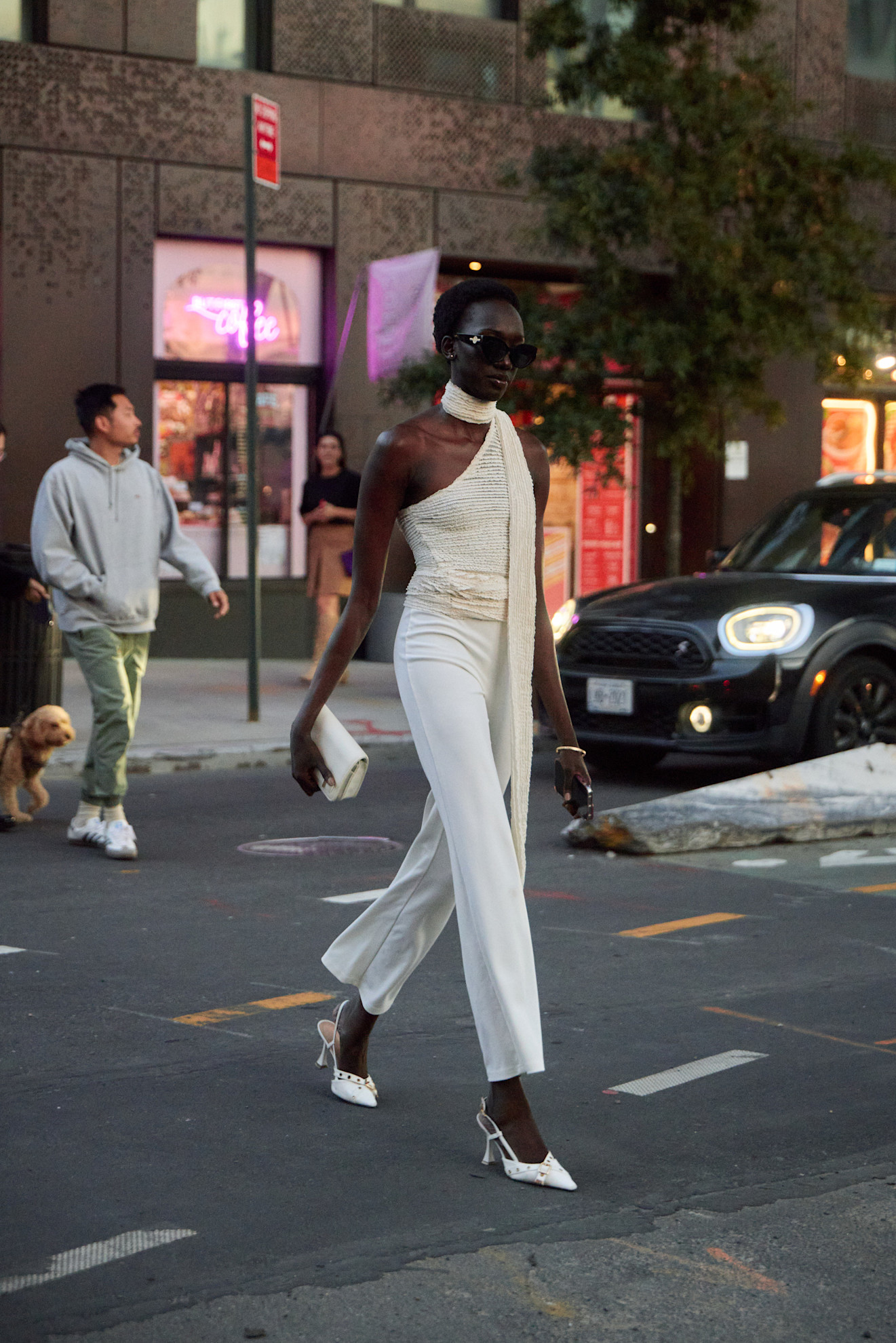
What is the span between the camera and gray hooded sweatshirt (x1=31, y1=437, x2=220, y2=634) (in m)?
7.96

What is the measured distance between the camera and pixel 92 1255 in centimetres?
351

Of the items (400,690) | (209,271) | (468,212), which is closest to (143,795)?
(400,690)

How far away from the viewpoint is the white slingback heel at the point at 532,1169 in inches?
155

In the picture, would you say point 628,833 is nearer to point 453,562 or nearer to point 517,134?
point 453,562

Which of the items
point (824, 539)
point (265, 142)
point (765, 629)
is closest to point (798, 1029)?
point (765, 629)

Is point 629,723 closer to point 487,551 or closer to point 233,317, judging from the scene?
point 487,551

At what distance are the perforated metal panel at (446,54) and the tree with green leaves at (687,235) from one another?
303 cm

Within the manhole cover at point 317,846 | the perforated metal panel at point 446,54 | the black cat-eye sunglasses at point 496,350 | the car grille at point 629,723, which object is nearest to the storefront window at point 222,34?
the perforated metal panel at point 446,54

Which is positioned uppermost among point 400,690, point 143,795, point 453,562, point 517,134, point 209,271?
point 517,134

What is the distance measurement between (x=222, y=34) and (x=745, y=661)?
1040cm

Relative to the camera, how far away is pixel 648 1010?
5.51 metres

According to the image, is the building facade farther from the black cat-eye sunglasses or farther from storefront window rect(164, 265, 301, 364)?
the black cat-eye sunglasses

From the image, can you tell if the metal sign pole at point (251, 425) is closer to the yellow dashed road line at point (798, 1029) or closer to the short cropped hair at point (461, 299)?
the yellow dashed road line at point (798, 1029)

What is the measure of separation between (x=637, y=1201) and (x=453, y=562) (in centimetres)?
147
